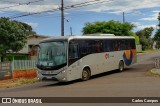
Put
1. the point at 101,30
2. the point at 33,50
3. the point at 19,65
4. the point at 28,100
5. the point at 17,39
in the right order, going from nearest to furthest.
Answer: the point at 28,100, the point at 19,65, the point at 17,39, the point at 101,30, the point at 33,50

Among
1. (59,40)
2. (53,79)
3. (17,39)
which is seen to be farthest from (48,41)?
(17,39)

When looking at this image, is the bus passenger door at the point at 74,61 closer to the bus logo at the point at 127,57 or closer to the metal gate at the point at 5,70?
the bus logo at the point at 127,57

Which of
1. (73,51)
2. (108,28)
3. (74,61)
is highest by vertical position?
(108,28)

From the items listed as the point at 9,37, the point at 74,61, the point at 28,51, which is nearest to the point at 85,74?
the point at 74,61

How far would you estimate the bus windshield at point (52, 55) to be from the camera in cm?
2294

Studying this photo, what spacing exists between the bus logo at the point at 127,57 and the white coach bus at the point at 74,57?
241 centimetres

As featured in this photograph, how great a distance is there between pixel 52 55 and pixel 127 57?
1000cm

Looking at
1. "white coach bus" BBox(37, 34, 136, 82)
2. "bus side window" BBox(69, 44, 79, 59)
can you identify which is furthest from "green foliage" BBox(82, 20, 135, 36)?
"bus side window" BBox(69, 44, 79, 59)

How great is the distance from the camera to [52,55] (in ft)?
76.0

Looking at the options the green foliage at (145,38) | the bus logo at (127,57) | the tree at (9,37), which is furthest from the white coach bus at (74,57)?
the green foliage at (145,38)

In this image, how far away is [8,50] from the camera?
55219 mm

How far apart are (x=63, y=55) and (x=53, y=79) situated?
1596 mm

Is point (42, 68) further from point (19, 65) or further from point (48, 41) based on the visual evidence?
point (19, 65)

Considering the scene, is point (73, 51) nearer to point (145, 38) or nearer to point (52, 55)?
point (52, 55)
